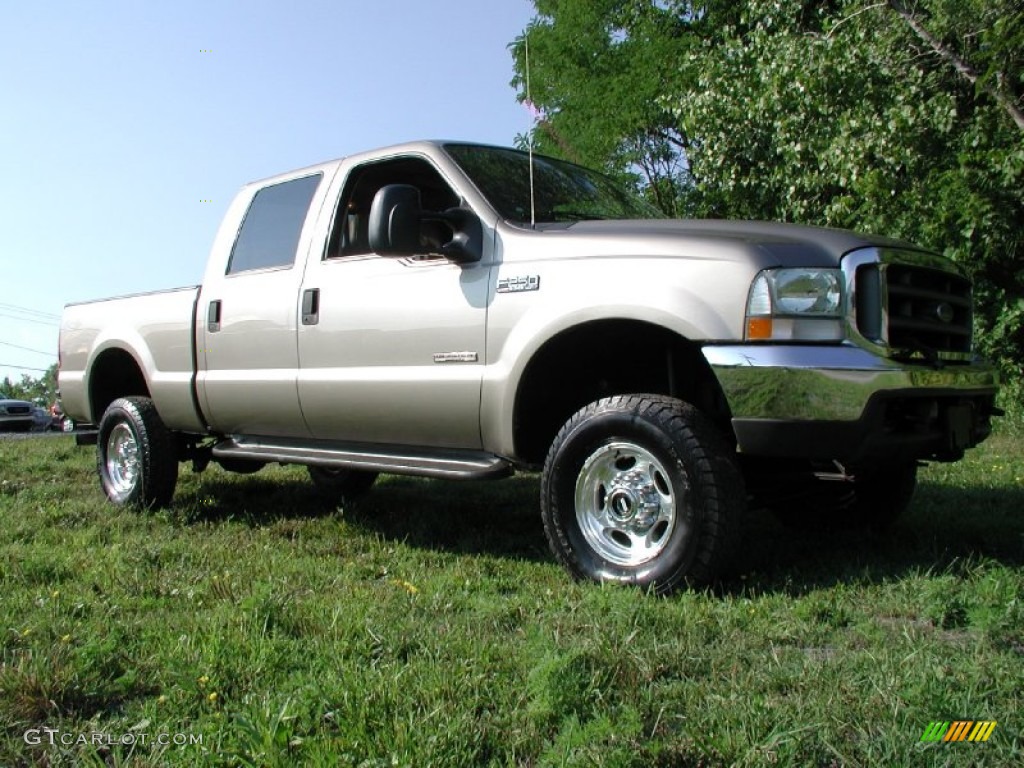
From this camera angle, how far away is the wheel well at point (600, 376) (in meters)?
4.19

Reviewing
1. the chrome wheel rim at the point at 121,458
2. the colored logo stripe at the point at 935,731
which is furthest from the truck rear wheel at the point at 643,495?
the chrome wheel rim at the point at 121,458

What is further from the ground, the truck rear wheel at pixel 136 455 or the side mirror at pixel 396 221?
the side mirror at pixel 396 221

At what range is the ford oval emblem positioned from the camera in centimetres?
398

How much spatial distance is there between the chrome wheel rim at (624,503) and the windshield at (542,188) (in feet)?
4.23

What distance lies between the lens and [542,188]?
193 inches

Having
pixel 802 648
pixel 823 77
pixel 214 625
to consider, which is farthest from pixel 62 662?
pixel 823 77

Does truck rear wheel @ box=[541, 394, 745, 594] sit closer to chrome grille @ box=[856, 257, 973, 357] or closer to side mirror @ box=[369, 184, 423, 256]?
chrome grille @ box=[856, 257, 973, 357]

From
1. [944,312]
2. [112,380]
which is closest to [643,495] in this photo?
[944,312]

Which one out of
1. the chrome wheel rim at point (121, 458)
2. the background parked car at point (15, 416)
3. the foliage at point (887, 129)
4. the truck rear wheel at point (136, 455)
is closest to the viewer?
the truck rear wheel at point (136, 455)

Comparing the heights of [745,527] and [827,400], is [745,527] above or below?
below

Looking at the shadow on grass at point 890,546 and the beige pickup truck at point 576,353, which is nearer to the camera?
the beige pickup truck at point 576,353

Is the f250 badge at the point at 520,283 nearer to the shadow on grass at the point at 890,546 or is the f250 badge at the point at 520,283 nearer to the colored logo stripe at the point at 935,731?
the shadow on grass at the point at 890,546

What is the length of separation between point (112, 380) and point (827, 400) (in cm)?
543

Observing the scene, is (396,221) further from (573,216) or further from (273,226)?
(273,226)
